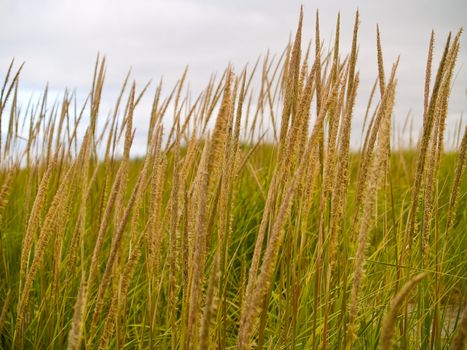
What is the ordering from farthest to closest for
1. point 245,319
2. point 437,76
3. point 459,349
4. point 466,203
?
1. point 466,203
2. point 437,76
3. point 245,319
4. point 459,349

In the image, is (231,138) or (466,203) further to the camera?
(466,203)

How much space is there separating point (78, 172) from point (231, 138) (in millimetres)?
1157

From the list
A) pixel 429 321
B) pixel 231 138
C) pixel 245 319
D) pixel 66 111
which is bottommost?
pixel 429 321

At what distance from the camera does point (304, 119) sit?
97cm

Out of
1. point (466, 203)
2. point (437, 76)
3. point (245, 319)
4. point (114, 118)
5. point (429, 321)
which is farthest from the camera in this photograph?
point (466, 203)

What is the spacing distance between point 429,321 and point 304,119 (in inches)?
29.8

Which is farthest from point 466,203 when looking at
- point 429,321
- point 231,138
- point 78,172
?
point 231,138

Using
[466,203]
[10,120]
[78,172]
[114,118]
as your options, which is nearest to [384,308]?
[114,118]

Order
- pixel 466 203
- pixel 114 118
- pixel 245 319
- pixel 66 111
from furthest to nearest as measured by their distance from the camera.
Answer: pixel 466 203 → pixel 66 111 → pixel 114 118 → pixel 245 319

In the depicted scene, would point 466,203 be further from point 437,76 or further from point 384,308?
point 437,76

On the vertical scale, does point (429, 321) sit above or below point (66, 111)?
below

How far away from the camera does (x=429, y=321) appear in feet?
4.43

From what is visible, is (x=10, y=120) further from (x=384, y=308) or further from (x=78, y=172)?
(x=384, y=308)

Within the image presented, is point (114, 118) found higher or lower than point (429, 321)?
higher
